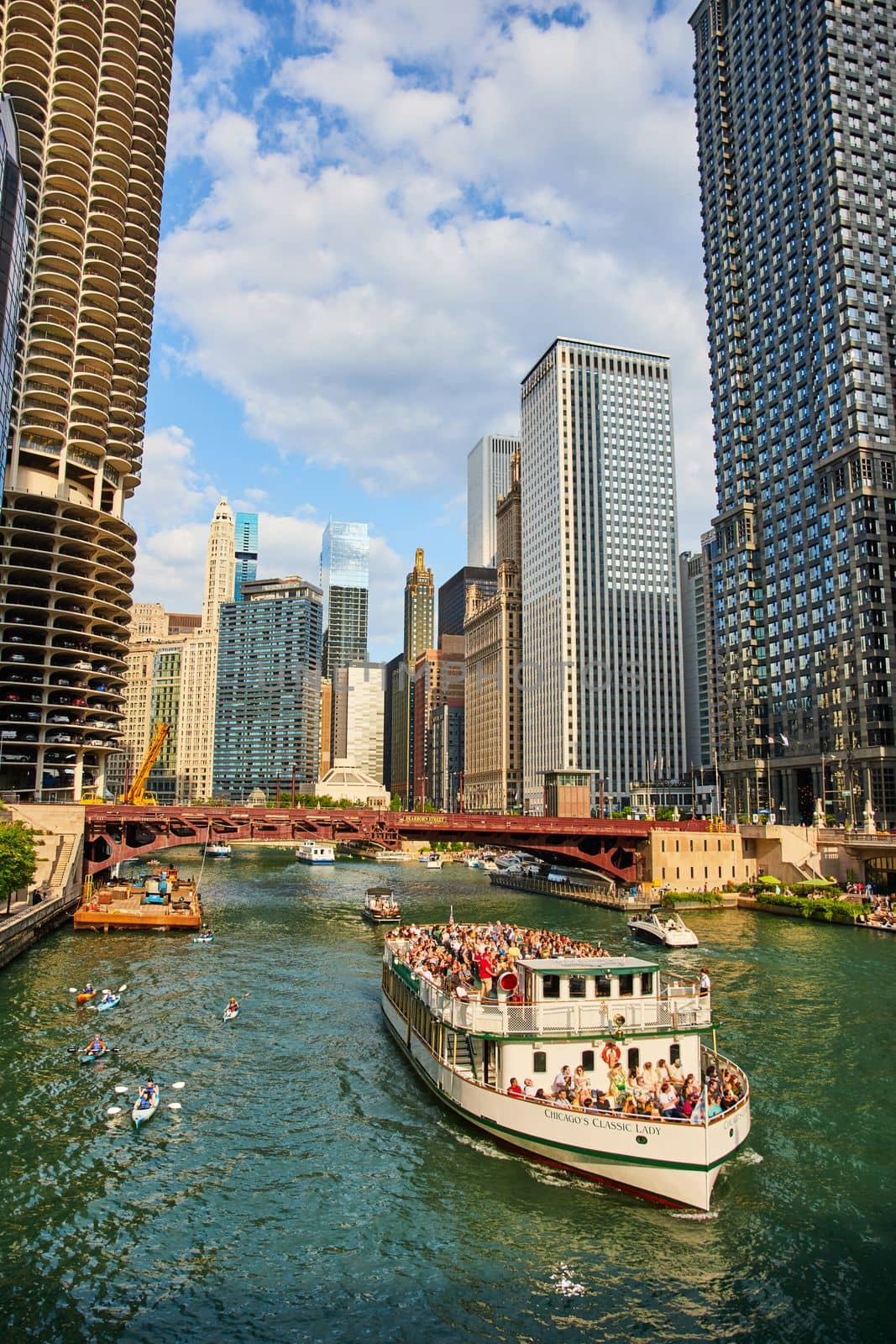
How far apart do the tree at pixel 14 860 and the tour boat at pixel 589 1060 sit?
41280 millimetres

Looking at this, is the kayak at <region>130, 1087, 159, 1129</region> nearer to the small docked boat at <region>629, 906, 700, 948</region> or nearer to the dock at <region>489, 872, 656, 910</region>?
the small docked boat at <region>629, 906, 700, 948</region>

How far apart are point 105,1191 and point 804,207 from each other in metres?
160

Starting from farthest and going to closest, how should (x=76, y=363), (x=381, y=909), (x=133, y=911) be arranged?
(x=76, y=363) < (x=381, y=909) < (x=133, y=911)

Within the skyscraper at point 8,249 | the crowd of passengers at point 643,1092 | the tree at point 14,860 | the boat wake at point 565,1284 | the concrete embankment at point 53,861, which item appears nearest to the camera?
the boat wake at point 565,1284

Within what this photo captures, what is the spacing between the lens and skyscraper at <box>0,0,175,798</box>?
392 ft

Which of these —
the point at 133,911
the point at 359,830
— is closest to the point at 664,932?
the point at 359,830

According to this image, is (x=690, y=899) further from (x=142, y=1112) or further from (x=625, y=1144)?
(x=142, y=1112)

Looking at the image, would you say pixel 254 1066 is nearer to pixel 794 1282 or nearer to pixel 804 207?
pixel 794 1282

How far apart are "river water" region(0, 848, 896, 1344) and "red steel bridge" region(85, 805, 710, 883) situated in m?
42.1

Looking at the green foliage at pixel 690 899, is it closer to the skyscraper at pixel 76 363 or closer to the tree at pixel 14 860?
the tree at pixel 14 860

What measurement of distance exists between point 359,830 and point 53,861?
31607 millimetres

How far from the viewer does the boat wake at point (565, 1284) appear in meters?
24.9

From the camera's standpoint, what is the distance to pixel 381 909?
306 ft

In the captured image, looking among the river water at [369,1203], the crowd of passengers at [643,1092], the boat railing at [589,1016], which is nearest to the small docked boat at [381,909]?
the river water at [369,1203]
